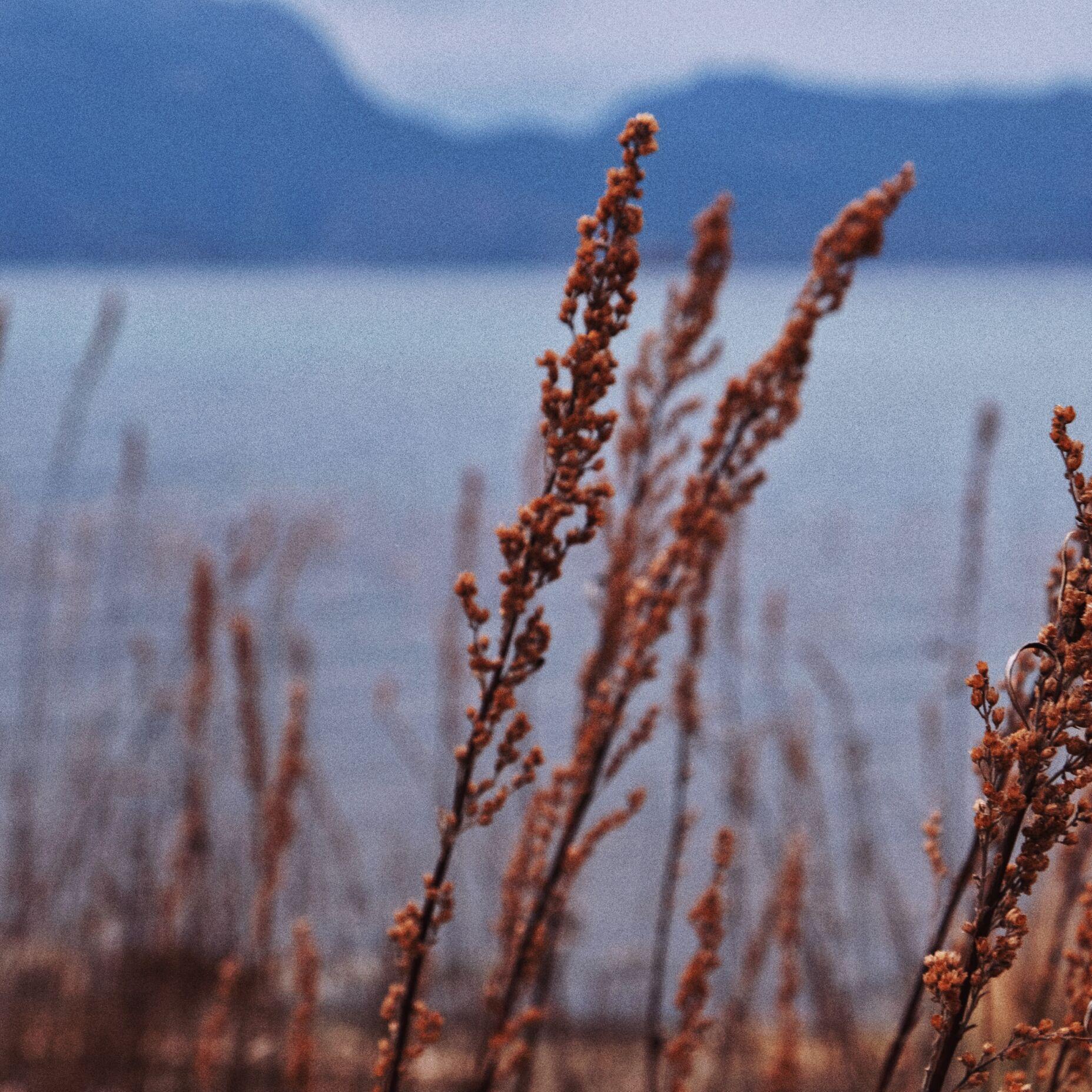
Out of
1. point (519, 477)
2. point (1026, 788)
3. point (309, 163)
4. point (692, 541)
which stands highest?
point (309, 163)

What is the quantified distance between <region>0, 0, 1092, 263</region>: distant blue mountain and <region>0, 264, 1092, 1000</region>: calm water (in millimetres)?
32366

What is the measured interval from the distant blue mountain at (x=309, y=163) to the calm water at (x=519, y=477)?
3237 cm

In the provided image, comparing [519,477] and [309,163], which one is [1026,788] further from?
[309,163]

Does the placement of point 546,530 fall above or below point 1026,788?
above

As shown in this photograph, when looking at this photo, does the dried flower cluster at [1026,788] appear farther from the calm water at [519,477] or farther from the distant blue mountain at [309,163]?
the distant blue mountain at [309,163]

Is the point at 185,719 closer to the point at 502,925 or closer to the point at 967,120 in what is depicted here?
→ the point at 502,925

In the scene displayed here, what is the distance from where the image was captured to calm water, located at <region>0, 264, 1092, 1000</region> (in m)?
9.41

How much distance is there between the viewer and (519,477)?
54.5 ft

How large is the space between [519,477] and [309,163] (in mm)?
129903

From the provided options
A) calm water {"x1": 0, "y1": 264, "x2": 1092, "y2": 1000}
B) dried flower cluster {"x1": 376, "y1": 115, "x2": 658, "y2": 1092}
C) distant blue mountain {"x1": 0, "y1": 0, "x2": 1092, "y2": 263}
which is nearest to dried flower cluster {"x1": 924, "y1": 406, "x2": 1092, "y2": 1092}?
dried flower cluster {"x1": 376, "y1": 115, "x2": 658, "y2": 1092}

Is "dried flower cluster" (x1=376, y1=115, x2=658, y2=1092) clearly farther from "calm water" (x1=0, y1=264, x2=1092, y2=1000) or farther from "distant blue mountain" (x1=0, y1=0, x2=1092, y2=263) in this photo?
"distant blue mountain" (x1=0, y1=0, x2=1092, y2=263)

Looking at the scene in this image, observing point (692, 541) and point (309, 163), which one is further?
point (309, 163)

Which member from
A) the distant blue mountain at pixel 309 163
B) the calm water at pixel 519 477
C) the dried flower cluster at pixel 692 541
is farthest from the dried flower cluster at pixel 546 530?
the distant blue mountain at pixel 309 163

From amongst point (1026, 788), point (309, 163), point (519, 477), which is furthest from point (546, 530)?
point (309, 163)
